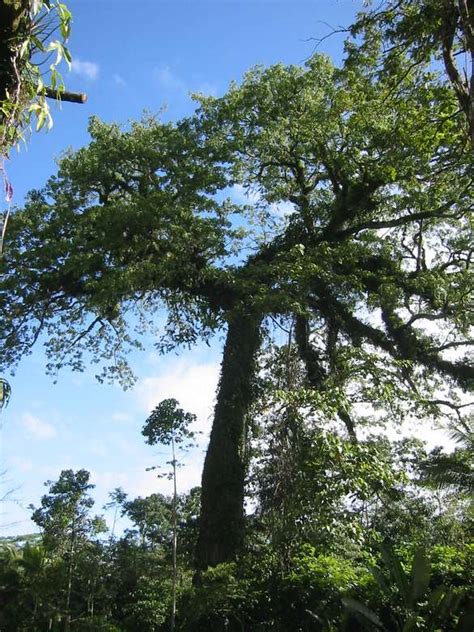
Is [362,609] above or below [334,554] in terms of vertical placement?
below

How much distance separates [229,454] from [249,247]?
17.6 ft

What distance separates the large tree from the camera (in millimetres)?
10867

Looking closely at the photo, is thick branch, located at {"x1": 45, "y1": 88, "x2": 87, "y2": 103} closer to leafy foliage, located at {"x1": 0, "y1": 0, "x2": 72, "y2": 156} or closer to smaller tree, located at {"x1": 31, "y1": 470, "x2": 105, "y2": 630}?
leafy foliage, located at {"x1": 0, "y1": 0, "x2": 72, "y2": 156}

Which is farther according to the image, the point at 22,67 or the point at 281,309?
the point at 281,309

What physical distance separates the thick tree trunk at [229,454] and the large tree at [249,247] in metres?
0.03

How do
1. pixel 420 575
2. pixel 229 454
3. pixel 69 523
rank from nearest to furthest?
pixel 420 575 < pixel 229 454 < pixel 69 523

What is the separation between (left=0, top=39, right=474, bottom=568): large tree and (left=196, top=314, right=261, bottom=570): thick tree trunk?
3 centimetres

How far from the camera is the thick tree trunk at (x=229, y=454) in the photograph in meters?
9.68

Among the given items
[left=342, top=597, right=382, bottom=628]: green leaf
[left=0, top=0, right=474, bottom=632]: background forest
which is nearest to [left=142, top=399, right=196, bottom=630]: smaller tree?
[left=0, top=0, right=474, bottom=632]: background forest

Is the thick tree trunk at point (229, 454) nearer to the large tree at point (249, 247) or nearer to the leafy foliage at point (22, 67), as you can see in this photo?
the large tree at point (249, 247)

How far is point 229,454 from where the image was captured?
10477 millimetres

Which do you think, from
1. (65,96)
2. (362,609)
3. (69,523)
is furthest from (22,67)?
(69,523)

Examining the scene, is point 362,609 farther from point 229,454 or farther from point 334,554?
point 229,454

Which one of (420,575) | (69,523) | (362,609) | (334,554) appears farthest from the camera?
(69,523)
